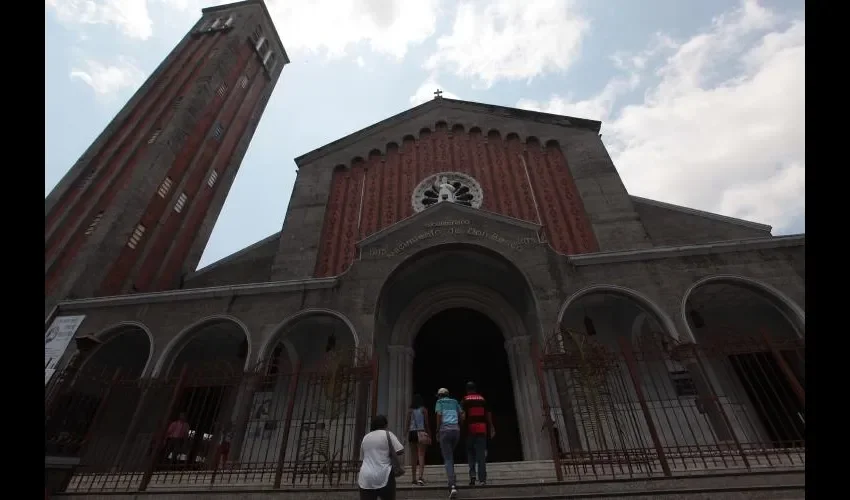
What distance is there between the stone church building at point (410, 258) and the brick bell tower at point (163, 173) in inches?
3.4

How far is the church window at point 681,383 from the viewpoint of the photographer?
993 cm

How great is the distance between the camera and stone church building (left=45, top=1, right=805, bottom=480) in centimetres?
1038

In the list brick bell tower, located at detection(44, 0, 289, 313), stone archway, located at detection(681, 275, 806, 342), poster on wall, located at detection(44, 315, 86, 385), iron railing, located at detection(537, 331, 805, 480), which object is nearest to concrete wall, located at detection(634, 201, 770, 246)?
stone archway, located at detection(681, 275, 806, 342)

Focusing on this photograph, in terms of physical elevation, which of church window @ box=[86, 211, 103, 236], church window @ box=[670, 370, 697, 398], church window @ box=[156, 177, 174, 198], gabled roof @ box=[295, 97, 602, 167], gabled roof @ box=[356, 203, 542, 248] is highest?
gabled roof @ box=[295, 97, 602, 167]

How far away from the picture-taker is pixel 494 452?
1462 centimetres

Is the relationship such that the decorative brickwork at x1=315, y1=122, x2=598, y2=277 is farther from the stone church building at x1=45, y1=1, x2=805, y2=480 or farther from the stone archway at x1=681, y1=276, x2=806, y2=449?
the stone archway at x1=681, y1=276, x2=806, y2=449

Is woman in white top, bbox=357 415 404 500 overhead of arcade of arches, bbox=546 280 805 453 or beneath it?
beneath

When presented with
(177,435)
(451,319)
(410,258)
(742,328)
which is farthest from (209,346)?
(742,328)

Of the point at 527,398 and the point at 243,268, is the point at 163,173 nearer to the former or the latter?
the point at 243,268

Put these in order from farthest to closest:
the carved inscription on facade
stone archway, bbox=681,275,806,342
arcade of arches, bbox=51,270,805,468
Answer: the carved inscription on facade, stone archway, bbox=681,275,806,342, arcade of arches, bbox=51,270,805,468

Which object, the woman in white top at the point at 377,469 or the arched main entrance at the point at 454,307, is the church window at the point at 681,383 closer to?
the arched main entrance at the point at 454,307

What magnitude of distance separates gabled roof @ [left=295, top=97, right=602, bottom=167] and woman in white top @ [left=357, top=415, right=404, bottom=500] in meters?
14.4

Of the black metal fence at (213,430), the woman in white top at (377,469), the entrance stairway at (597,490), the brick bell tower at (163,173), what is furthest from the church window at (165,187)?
the woman in white top at (377,469)
